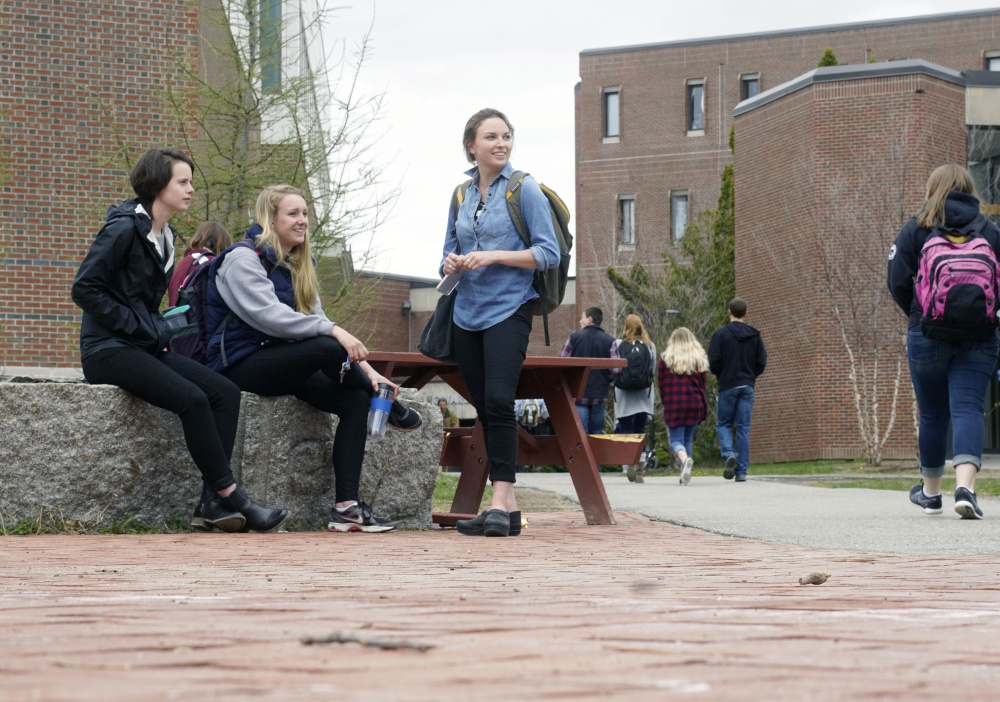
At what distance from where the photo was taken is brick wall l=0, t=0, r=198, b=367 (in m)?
15.9

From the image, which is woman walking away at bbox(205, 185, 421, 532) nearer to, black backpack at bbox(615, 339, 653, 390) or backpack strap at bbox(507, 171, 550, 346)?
backpack strap at bbox(507, 171, 550, 346)

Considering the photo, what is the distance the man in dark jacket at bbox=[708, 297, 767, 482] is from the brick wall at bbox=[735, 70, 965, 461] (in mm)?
10182

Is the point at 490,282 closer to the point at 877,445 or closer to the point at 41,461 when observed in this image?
the point at 41,461

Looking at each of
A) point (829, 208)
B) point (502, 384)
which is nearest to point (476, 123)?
point (502, 384)

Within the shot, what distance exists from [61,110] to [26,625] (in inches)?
583

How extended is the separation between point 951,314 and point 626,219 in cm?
3793

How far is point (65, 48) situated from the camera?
16.1 metres

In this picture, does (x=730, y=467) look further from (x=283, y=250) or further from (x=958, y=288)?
(x=283, y=250)

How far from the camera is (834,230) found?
27.0m

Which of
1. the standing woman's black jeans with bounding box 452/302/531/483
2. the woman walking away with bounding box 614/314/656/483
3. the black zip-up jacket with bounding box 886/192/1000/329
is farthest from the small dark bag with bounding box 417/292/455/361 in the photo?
the woman walking away with bounding box 614/314/656/483

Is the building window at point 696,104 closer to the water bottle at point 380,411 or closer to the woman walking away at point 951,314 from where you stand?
the woman walking away at point 951,314

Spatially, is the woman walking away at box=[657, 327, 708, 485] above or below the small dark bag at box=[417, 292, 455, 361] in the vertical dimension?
below

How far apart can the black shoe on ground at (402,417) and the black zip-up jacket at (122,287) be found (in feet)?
3.50

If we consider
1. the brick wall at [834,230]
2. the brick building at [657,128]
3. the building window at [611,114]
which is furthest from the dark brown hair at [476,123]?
the building window at [611,114]
